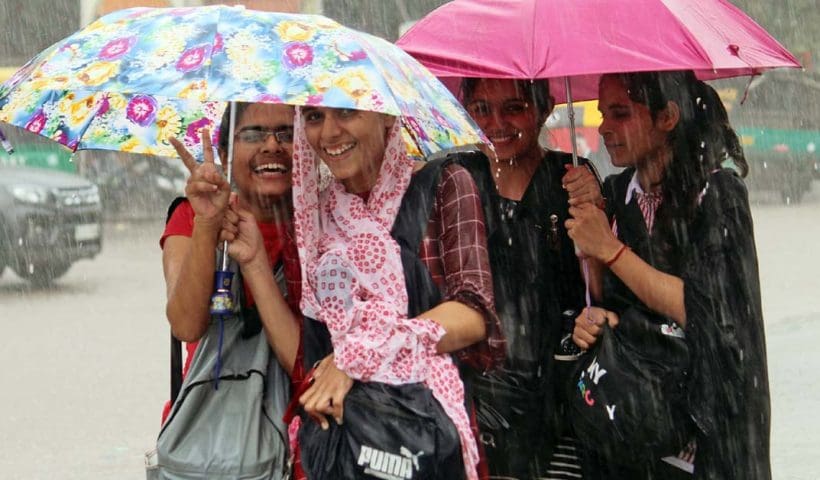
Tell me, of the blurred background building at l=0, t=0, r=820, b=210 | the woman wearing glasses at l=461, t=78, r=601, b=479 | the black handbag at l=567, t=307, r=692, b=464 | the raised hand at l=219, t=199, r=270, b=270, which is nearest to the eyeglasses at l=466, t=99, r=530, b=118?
the woman wearing glasses at l=461, t=78, r=601, b=479

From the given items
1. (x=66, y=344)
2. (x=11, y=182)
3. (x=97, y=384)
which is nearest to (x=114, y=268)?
(x=11, y=182)

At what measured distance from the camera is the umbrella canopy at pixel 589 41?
3365mm

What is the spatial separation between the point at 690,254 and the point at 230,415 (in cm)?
127

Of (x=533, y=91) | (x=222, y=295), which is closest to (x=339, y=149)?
(x=222, y=295)

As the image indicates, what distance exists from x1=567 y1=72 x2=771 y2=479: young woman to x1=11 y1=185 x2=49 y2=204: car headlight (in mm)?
10553

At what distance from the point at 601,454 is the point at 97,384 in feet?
19.3

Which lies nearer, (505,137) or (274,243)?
(274,243)

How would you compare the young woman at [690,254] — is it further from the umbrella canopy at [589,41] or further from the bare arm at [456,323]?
the bare arm at [456,323]

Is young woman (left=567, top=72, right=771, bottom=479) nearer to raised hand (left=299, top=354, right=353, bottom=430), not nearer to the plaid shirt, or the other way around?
the plaid shirt

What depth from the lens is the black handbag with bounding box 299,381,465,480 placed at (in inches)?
113

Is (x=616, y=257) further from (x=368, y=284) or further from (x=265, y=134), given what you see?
(x=265, y=134)

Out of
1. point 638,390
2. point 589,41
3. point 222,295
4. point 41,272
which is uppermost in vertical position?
point 589,41

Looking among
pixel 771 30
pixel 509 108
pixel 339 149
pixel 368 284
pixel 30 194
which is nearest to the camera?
pixel 368 284

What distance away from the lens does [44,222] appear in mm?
13000
